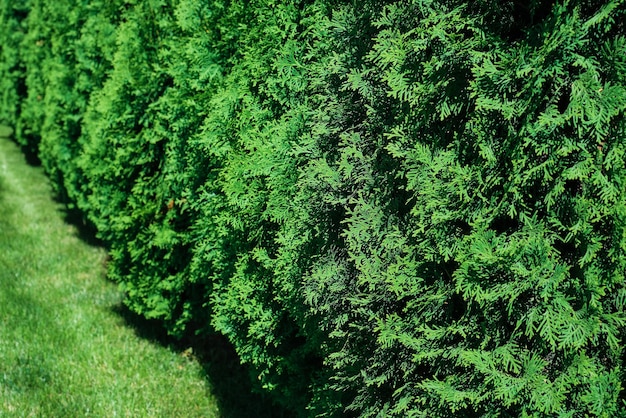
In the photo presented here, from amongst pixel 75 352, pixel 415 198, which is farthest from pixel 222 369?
pixel 415 198

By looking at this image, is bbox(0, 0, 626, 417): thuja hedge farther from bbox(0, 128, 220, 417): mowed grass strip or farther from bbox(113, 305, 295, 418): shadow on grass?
bbox(0, 128, 220, 417): mowed grass strip

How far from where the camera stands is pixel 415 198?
2.60 meters

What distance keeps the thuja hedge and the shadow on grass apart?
2.48 ft

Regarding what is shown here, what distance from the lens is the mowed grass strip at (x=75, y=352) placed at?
4.48 meters

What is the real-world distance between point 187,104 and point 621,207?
328 centimetres

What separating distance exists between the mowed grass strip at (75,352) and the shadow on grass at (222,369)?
9 cm

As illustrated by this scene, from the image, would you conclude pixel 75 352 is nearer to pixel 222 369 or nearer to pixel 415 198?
pixel 222 369

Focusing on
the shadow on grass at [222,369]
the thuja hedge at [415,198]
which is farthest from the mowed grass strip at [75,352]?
the thuja hedge at [415,198]

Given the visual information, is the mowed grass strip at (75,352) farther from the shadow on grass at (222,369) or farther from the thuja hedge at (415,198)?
the thuja hedge at (415,198)

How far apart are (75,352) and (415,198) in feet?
12.4

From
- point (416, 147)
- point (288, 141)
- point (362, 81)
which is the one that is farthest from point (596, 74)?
point (288, 141)

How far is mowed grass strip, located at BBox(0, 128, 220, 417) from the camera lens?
4.48 metres

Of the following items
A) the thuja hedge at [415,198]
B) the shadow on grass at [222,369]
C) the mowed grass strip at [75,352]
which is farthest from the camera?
the shadow on grass at [222,369]

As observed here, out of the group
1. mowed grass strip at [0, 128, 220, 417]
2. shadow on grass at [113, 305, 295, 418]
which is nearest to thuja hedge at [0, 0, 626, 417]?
shadow on grass at [113, 305, 295, 418]
